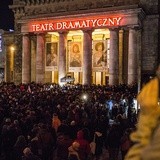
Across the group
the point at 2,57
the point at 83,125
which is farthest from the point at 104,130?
the point at 2,57

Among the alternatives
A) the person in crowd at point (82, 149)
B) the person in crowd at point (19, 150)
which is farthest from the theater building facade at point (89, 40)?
the person in crowd at point (19, 150)

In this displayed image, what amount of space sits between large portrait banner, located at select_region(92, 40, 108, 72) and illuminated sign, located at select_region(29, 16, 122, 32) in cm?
310

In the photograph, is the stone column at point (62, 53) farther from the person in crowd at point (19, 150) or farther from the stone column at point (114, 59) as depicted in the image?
the person in crowd at point (19, 150)

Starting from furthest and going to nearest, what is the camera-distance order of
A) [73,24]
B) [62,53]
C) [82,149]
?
[62,53]
[73,24]
[82,149]

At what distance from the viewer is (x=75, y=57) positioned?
5138cm

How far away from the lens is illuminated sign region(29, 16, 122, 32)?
45.2 metres

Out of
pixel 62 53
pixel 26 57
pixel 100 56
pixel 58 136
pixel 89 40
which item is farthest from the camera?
pixel 26 57

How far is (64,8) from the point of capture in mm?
52344

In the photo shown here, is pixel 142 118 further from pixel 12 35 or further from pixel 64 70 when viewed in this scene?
pixel 12 35

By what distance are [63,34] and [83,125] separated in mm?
37157

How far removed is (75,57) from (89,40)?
4326mm

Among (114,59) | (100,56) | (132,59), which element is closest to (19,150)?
(132,59)

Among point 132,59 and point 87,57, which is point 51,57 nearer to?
point 87,57

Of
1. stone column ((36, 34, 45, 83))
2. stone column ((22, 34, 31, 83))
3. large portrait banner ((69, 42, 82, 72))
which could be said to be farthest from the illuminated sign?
large portrait banner ((69, 42, 82, 72))
